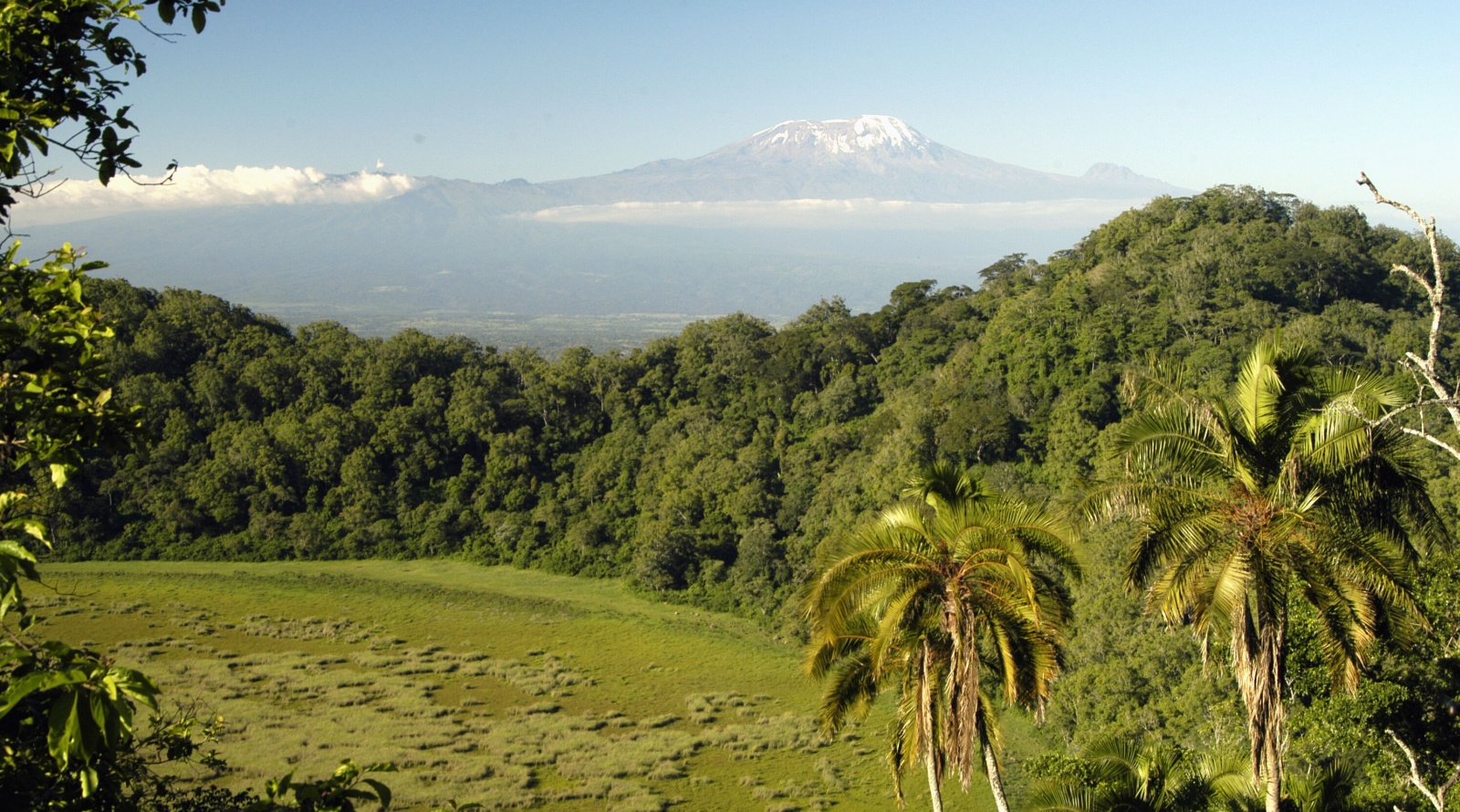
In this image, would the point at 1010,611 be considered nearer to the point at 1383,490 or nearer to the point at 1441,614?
the point at 1383,490

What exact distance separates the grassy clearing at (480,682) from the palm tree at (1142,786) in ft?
31.3

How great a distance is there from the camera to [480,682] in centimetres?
2295

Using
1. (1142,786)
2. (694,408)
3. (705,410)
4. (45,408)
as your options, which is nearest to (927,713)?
(1142,786)

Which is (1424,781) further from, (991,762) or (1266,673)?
(991,762)

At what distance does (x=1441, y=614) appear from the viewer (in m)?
8.73

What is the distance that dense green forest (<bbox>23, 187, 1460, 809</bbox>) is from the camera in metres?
29.1

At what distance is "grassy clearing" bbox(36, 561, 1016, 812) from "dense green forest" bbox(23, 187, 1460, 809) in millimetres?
2155

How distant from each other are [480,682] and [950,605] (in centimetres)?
1870

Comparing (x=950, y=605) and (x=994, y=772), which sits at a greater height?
(x=950, y=605)

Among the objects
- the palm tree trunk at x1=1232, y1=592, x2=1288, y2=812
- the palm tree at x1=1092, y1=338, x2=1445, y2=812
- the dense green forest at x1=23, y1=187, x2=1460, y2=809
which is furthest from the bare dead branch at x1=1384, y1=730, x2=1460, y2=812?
the dense green forest at x1=23, y1=187, x2=1460, y2=809

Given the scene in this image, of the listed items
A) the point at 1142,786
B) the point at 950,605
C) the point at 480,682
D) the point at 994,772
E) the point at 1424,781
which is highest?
the point at 950,605

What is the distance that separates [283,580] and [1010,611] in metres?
29.8

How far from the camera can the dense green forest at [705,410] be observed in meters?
29.1

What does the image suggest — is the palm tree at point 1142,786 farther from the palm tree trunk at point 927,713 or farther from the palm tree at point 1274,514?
the palm tree at point 1274,514
